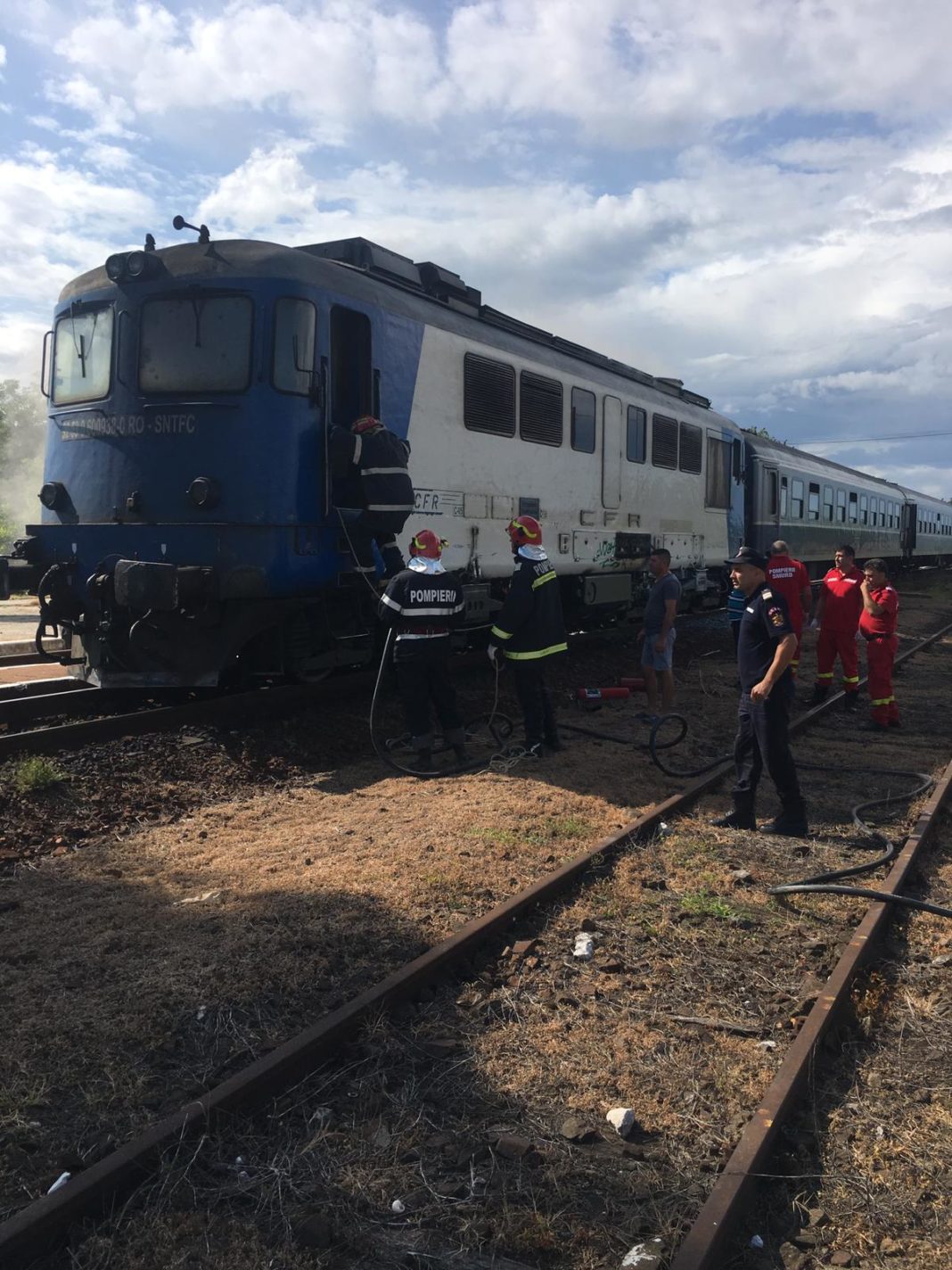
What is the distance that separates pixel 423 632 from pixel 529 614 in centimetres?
87

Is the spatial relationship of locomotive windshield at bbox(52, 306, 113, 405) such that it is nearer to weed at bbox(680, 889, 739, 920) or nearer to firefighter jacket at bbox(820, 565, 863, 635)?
weed at bbox(680, 889, 739, 920)

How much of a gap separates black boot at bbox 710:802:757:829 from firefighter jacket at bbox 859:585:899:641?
4.28 metres

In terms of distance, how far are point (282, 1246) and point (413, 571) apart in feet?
17.1

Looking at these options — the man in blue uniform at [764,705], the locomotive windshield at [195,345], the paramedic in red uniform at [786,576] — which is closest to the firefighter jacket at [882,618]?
the paramedic in red uniform at [786,576]

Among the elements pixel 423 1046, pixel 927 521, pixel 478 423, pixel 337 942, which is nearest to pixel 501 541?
pixel 478 423

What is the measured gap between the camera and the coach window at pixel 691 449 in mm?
14805

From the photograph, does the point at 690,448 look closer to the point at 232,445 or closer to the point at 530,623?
the point at 530,623

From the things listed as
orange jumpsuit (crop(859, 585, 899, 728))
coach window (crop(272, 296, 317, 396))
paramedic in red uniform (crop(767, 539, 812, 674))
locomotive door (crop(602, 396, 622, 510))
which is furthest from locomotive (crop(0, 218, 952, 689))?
orange jumpsuit (crop(859, 585, 899, 728))

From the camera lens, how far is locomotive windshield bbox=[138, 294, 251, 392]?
7.72m

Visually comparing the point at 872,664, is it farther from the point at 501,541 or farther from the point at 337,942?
the point at 337,942

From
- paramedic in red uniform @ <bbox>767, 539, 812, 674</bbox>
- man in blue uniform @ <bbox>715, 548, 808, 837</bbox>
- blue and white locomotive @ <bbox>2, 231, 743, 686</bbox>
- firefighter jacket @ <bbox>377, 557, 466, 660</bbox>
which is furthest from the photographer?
paramedic in red uniform @ <bbox>767, 539, 812, 674</bbox>

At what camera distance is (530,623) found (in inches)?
307

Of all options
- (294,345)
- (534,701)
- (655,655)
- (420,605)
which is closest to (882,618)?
(655,655)

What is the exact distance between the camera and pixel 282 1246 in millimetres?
2535
